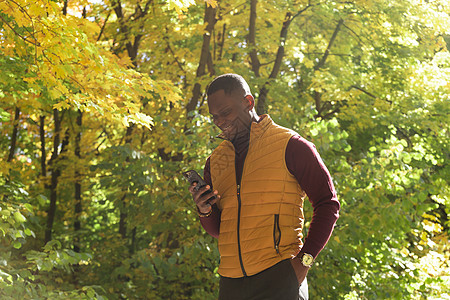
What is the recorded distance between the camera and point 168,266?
5848 mm

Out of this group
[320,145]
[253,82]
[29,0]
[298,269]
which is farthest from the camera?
[253,82]

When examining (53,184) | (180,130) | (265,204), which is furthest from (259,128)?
(53,184)

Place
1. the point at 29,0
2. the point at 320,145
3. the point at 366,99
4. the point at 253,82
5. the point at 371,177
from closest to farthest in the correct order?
1. the point at 29,0
2. the point at 320,145
3. the point at 371,177
4. the point at 253,82
5. the point at 366,99

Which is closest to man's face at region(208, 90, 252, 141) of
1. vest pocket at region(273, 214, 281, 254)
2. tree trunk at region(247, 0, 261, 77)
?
vest pocket at region(273, 214, 281, 254)

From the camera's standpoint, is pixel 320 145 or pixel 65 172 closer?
pixel 320 145

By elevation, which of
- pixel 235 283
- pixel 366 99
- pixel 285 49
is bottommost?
pixel 235 283

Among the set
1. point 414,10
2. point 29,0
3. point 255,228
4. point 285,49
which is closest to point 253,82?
point 285,49

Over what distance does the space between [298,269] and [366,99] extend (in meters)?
10.6

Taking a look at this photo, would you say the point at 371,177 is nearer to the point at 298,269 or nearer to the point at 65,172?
the point at 298,269

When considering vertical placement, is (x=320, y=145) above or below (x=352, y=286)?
above

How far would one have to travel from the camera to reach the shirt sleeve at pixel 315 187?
211cm

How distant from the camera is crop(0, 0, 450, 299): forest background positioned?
4.48 m

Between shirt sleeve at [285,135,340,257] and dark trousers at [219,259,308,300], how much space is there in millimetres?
117

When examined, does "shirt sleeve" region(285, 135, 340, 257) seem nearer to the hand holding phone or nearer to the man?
the man
